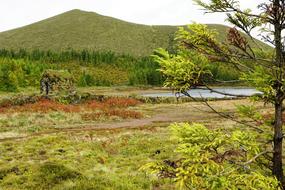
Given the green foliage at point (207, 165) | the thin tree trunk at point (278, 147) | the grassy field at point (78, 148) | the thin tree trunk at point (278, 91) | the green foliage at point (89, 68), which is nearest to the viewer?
the green foliage at point (207, 165)

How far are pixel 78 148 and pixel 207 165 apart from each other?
59.8 feet

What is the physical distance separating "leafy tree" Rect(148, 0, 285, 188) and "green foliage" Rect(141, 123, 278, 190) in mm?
714

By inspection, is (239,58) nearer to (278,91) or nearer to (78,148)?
(278,91)

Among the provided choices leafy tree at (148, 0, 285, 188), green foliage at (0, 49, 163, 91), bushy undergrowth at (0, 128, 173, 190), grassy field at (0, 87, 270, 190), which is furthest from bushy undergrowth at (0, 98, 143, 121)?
green foliage at (0, 49, 163, 91)

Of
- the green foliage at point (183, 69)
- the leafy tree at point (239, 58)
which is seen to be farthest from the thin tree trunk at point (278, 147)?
the green foliage at point (183, 69)

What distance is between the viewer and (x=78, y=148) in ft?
80.2

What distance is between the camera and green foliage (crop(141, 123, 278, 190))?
7081mm

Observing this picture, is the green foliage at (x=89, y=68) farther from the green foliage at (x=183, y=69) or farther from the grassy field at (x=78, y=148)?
the green foliage at (x=183, y=69)

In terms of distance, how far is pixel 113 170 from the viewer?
736 inches

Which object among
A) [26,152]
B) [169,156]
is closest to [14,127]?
[26,152]

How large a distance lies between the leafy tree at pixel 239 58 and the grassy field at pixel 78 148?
0.84 metres

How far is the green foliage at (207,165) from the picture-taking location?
7.08 meters

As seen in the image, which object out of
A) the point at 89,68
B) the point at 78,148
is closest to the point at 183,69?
the point at 78,148

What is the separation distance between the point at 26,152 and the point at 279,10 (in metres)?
18.9
